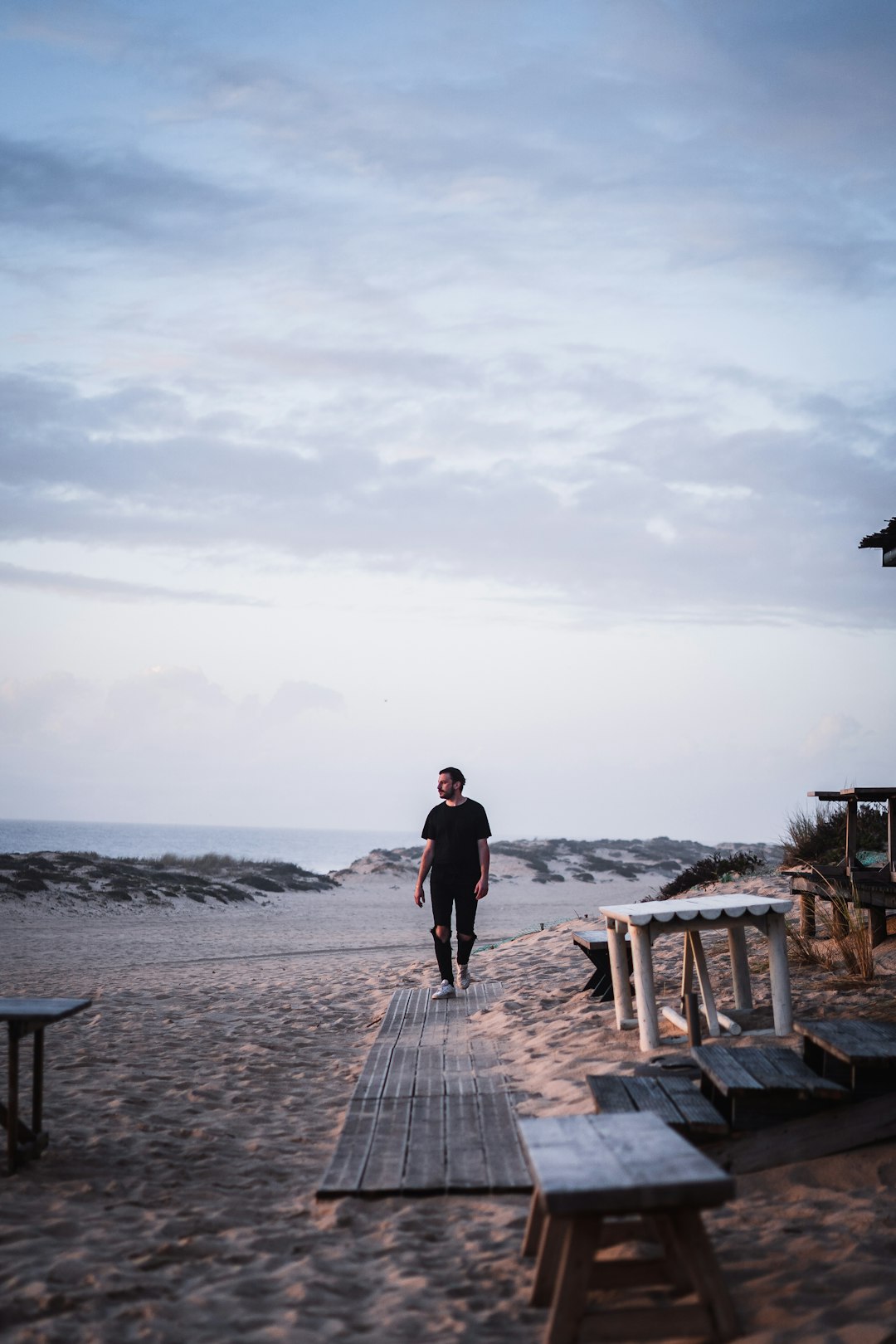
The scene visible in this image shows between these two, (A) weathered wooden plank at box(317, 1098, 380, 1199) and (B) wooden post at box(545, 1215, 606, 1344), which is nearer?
(B) wooden post at box(545, 1215, 606, 1344)

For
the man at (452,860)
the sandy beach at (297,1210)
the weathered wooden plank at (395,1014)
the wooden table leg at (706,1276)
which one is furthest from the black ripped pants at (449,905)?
the wooden table leg at (706,1276)

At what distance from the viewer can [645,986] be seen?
6.10m

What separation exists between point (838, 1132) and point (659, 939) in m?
7.51

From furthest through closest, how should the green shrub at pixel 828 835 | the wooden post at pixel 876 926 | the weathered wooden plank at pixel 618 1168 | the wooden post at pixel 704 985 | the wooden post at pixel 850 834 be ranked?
the green shrub at pixel 828 835, the wooden post at pixel 850 834, the wooden post at pixel 876 926, the wooden post at pixel 704 985, the weathered wooden plank at pixel 618 1168

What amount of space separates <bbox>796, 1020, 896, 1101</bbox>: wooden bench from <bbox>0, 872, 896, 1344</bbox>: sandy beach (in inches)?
11.5

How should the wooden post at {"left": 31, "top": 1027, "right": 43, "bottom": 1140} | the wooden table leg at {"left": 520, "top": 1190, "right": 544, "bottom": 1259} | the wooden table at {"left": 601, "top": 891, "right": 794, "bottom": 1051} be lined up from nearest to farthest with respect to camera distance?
the wooden table leg at {"left": 520, "top": 1190, "right": 544, "bottom": 1259}
the wooden post at {"left": 31, "top": 1027, "right": 43, "bottom": 1140}
the wooden table at {"left": 601, "top": 891, "right": 794, "bottom": 1051}

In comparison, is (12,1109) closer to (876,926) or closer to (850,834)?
(876,926)

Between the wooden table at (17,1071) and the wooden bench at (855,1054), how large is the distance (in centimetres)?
338

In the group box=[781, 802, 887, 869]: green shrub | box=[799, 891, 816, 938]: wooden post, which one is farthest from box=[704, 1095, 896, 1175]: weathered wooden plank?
box=[781, 802, 887, 869]: green shrub

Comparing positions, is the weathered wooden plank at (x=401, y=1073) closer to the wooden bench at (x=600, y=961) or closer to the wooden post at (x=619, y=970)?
the wooden post at (x=619, y=970)

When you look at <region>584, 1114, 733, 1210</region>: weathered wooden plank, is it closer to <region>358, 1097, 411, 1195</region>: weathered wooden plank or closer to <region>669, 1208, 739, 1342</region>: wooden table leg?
<region>669, 1208, 739, 1342</region>: wooden table leg

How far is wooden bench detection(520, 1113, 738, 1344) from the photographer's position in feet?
8.90

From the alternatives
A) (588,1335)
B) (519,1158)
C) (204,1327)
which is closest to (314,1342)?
(204,1327)

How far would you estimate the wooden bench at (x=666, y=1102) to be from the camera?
417 cm
